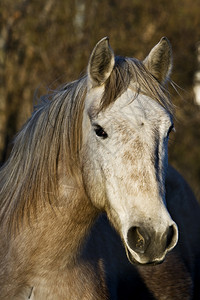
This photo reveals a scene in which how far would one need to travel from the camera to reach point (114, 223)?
10.1ft

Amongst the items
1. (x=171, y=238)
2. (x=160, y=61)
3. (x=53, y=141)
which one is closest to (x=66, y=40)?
(x=160, y=61)

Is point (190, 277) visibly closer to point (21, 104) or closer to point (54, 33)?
point (21, 104)

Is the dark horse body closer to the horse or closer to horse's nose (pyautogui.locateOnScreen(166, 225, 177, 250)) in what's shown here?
the horse

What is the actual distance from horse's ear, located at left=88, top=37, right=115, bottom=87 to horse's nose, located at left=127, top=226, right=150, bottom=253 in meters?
0.94

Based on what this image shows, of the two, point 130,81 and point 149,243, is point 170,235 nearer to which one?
point 149,243

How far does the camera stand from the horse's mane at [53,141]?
327 centimetres

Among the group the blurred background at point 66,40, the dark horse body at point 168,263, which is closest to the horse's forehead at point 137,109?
the dark horse body at point 168,263

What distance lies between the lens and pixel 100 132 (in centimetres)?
309

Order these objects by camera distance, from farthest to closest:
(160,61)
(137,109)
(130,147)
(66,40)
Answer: (66,40) < (160,61) < (137,109) < (130,147)

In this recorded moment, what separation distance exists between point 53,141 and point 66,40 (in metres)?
7.56

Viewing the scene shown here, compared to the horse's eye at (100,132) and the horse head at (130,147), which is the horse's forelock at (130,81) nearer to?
the horse head at (130,147)

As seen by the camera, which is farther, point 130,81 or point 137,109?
point 130,81

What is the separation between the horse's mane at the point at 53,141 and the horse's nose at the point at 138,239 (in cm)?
66

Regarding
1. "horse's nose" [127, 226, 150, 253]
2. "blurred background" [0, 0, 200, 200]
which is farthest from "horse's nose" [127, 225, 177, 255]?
"blurred background" [0, 0, 200, 200]
